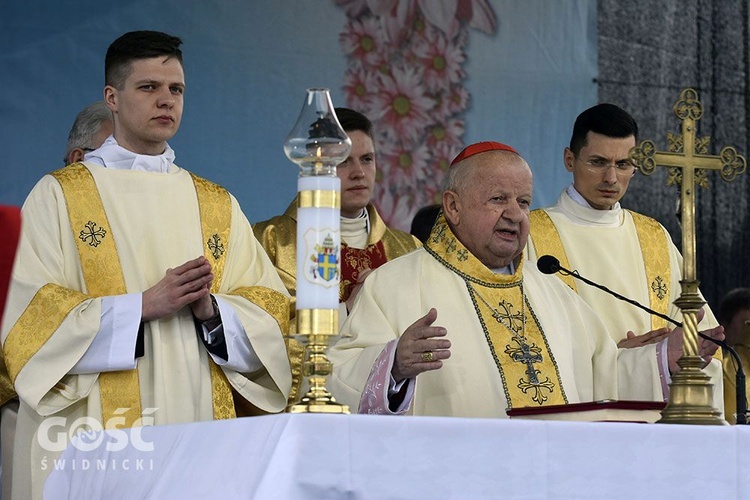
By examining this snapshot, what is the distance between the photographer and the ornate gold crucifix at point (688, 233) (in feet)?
13.0

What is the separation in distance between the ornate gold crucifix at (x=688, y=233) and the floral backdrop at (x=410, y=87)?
333 centimetres

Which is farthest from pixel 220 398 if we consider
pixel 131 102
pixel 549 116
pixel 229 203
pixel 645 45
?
pixel 645 45

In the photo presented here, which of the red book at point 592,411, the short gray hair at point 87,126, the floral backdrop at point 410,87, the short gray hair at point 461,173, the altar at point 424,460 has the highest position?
the floral backdrop at point 410,87

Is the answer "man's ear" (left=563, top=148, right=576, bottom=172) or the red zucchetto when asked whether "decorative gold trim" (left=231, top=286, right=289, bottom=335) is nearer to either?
the red zucchetto

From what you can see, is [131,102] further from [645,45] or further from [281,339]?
[645,45]

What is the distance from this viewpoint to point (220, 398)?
15.9 feet

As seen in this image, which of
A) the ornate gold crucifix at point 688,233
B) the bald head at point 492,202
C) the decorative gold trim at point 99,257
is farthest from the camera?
the bald head at point 492,202

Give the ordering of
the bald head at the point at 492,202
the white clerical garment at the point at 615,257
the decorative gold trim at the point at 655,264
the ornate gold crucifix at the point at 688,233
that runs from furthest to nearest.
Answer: the decorative gold trim at the point at 655,264 < the white clerical garment at the point at 615,257 < the bald head at the point at 492,202 < the ornate gold crucifix at the point at 688,233

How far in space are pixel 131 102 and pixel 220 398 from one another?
1068 mm

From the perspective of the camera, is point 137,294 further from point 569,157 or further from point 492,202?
point 569,157

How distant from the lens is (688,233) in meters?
4.20

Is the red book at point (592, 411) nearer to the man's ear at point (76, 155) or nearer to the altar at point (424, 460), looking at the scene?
the altar at point (424, 460)

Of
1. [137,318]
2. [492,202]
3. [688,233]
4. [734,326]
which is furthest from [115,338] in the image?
[734,326]

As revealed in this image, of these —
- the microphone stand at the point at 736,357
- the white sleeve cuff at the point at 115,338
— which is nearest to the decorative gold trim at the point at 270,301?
the white sleeve cuff at the point at 115,338
